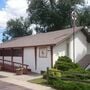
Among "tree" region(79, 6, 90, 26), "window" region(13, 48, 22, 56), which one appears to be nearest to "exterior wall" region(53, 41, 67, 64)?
"window" region(13, 48, 22, 56)

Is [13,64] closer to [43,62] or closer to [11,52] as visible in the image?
[11,52]

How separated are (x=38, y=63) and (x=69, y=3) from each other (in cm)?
2830

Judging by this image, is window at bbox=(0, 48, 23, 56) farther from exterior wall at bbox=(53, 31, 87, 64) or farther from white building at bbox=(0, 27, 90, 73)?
exterior wall at bbox=(53, 31, 87, 64)

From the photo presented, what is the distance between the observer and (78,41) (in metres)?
31.3

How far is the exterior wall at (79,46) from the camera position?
3090 cm

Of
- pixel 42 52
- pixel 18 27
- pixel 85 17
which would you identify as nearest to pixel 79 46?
pixel 42 52

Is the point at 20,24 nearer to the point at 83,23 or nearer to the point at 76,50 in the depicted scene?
the point at 83,23

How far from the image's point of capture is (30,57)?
3173cm

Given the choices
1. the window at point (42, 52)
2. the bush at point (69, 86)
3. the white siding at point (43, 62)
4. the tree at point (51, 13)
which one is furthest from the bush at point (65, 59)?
the tree at point (51, 13)

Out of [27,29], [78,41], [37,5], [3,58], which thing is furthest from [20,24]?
[78,41]

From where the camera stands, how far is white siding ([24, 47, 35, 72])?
31191mm

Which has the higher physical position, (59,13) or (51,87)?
(59,13)

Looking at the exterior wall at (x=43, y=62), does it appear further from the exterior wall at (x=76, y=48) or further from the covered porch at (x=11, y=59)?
the covered porch at (x=11, y=59)

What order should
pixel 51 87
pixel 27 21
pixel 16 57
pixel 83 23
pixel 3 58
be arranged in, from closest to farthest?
pixel 51 87 < pixel 16 57 < pixel 3 58 < pixel 83 23 < pixel 27 21
